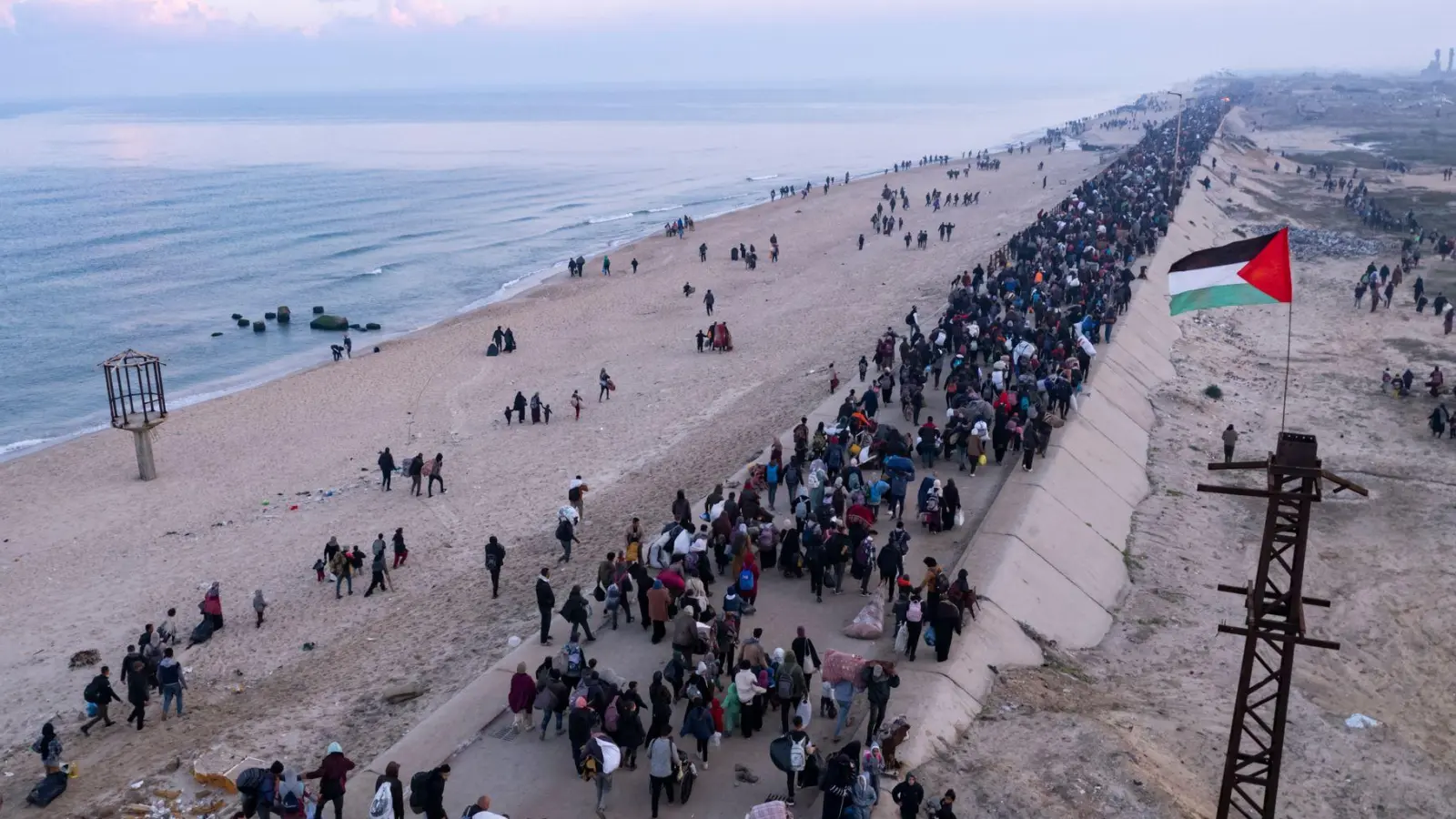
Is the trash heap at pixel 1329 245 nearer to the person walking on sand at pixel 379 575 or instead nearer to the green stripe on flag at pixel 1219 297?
the green stripe on flag at pixel 1219 297

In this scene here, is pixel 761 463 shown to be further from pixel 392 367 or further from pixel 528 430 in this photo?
pixel 392 367

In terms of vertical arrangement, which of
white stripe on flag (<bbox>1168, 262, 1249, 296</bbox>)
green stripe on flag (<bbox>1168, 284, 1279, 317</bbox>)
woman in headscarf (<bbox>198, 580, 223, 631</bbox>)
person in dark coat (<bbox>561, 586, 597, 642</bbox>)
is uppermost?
white stripe on flag (<bbox>1168, 262, 1249, 296</bbox>)

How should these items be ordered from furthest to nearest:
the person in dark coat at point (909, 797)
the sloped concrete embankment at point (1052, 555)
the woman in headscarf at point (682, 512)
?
the woman in headscarf at point (682, 512), the sloped concrete embankment at point (1052, 555), the person in dark coat at point (909, 797)

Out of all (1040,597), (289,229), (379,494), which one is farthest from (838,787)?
(289,229)

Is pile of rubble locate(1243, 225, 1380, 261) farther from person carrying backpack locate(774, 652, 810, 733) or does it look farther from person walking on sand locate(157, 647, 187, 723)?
person walking on sand locate(157, 647, 187, 723)

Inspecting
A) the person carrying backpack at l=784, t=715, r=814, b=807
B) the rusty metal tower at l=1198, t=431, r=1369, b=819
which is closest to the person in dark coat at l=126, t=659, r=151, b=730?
the person carrying backpack at l=784, t=715, r=814, b=807

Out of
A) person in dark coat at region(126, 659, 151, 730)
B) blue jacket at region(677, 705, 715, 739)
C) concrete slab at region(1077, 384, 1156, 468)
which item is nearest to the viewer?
blue jacket at region(677, 705, 715, 739)

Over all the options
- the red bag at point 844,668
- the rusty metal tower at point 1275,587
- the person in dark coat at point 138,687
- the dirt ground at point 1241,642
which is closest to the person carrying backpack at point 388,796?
the red bag at point 844,668

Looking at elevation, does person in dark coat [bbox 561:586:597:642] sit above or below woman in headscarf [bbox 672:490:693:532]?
below
